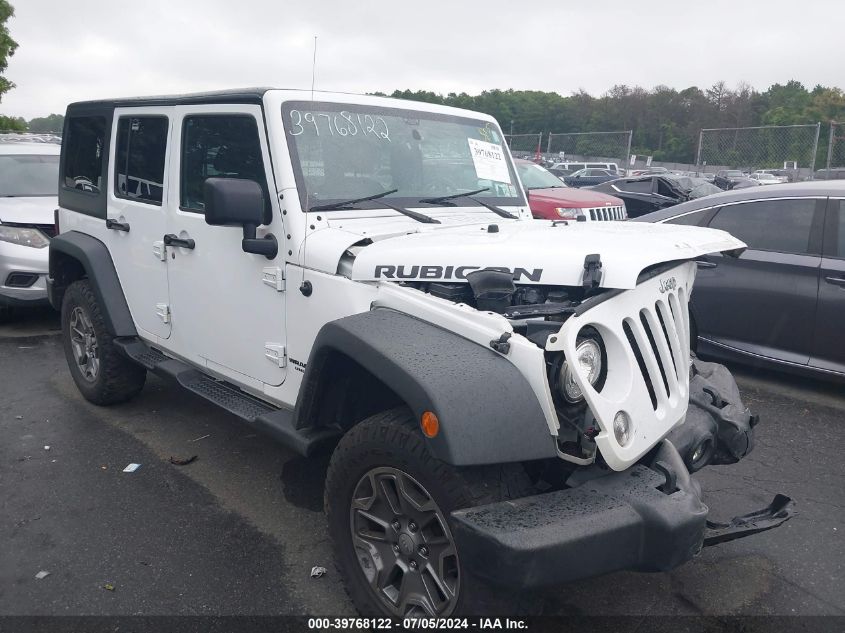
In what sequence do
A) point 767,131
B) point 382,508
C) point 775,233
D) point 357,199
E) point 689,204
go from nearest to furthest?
1. point 382,508
2. point 357,199
3. point 775,233
4. point 689,204
5. point 767,131

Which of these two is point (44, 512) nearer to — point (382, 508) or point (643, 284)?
point (382, 508)

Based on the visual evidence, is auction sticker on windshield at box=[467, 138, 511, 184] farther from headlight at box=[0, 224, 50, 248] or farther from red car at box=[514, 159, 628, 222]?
headlight at box=[0, 224, 50, 248]

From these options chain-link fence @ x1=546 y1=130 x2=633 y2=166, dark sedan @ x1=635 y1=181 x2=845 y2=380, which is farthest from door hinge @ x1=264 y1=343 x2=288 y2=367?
chain-link fence @ x1=546 y1=130 x2=633 y2=166

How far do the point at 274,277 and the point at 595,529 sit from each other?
1.85m

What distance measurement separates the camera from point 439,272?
2869mm

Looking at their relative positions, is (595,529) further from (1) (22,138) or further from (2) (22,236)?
(1) (22,138)

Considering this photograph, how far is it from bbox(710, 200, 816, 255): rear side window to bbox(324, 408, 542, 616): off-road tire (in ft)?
13.3

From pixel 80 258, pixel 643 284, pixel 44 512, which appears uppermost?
pixel 643 284

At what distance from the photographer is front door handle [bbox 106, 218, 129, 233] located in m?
4.57

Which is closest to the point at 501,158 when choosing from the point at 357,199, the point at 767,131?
the point at 357,199

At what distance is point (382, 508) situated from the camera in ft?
9.01

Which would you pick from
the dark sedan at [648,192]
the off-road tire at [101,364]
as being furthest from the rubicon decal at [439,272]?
the dark sedan at [648,192]

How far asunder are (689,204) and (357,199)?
3832 millimetres

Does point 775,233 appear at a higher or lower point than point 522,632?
higher
